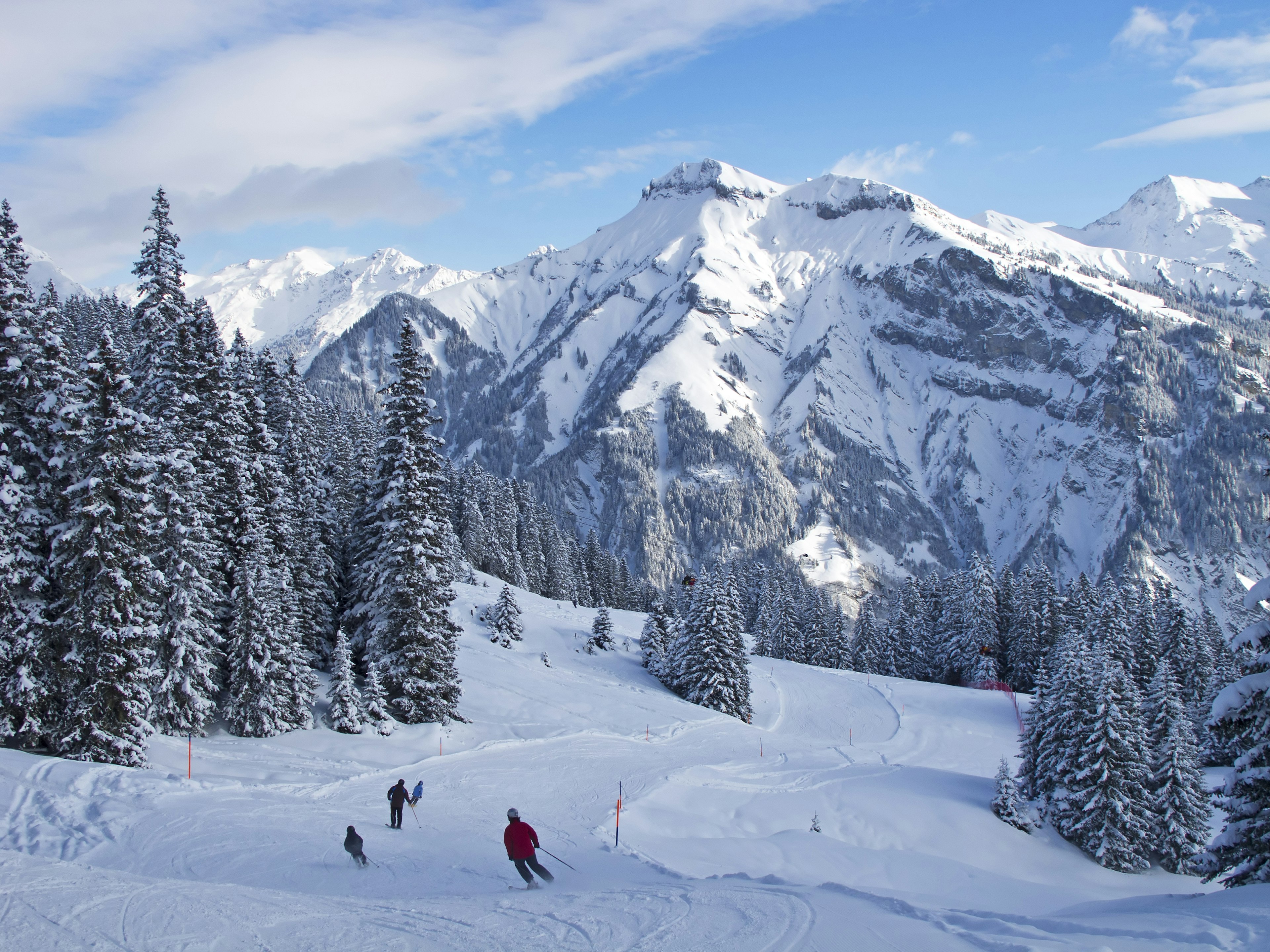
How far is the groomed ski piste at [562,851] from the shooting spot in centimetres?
963

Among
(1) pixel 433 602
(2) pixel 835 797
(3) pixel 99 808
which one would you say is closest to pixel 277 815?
(3) pixel 99 808

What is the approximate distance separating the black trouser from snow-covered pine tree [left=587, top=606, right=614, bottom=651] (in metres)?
43.2

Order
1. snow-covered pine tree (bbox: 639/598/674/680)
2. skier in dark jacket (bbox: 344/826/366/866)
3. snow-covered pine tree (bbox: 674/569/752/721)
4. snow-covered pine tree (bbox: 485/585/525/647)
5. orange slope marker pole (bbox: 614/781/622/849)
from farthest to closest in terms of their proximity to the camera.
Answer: snow-covered pine tree (bbox: 639/598/674/680), snow-covered pine tree (bbox: 485/585/525/647), snow-covered pine tree (bbox: 674/569/752/721), orange slope marker pole (bbox: 614/781/622/849), skier in dark jacket (bbox: 344/826/366/866)

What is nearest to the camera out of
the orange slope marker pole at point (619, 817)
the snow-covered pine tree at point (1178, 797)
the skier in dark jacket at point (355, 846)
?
the skier in dark jacket at point (355, 846)

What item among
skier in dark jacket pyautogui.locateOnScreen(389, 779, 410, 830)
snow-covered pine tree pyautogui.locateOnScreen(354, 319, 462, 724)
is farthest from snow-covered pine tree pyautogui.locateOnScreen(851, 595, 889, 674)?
skier in dark jacket pyautogui.locateOnScreen(389, 779, 410, 830)

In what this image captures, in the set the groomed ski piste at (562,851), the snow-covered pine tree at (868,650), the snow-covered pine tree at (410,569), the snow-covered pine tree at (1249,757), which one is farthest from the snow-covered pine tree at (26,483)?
the snow-covered pine tree at (868,650)

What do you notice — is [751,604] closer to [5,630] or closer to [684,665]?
[684,665]

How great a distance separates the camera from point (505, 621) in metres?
51.4

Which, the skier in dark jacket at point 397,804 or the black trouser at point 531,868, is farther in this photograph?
the skier in dark jacket at point 397,804

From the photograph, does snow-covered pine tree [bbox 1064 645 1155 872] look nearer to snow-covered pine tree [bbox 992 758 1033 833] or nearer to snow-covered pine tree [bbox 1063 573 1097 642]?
snow-covered pine tree [bbox 992 758 1033 833]

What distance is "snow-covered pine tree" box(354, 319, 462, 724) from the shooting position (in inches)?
1177

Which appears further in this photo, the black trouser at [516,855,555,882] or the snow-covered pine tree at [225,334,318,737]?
the snow-covered pine tree at [225,334,318,737]

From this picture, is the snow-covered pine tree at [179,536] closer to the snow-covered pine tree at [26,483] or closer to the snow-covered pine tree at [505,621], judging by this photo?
the snow-covered pine tree at [26,483]

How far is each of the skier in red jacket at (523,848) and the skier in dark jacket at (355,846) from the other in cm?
367
